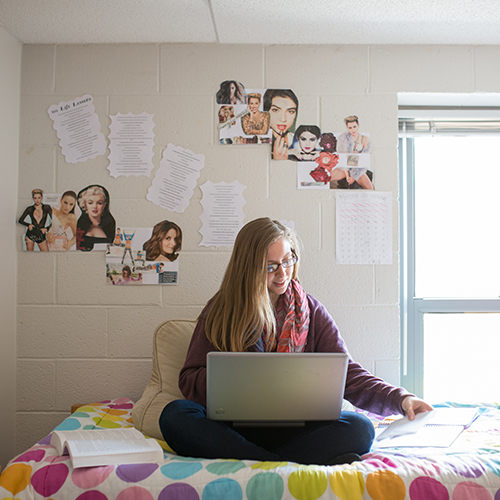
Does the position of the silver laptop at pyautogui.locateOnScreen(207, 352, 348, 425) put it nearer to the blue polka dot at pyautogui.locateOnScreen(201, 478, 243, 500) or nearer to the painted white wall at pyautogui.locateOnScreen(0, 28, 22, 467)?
the blue polka dot at pyautogui.locateOnScreen(201, 478, 243, 500)

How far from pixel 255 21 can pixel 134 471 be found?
1.72 metres

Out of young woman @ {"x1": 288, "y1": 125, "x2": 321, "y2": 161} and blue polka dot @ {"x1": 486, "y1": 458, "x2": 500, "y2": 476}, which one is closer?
blue polka dot @ {"x1": 486, "y1": 458, "x2": 500, "y2": 476}

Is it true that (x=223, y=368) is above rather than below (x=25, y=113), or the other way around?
below

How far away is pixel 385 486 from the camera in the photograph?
3.91 ft

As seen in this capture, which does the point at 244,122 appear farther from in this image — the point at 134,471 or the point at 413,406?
the point at 134,471

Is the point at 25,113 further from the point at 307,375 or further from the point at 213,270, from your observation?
the point at 307,375

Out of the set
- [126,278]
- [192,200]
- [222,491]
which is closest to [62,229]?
[126,278]

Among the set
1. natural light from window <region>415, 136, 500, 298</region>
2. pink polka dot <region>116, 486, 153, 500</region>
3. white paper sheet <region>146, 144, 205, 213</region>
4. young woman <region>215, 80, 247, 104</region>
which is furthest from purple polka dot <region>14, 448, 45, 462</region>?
natural light from window <region>415, 136, 500, 298</region>

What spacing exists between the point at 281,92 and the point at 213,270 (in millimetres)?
858

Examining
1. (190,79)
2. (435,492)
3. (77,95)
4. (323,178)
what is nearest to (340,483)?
(435,492)

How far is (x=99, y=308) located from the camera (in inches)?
86.3

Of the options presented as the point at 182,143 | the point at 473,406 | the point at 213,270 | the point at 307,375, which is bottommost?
the point at 473,406

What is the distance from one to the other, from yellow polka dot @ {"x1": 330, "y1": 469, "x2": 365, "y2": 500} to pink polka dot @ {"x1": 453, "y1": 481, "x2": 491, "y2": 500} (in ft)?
0.76

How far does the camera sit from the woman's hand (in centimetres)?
135
